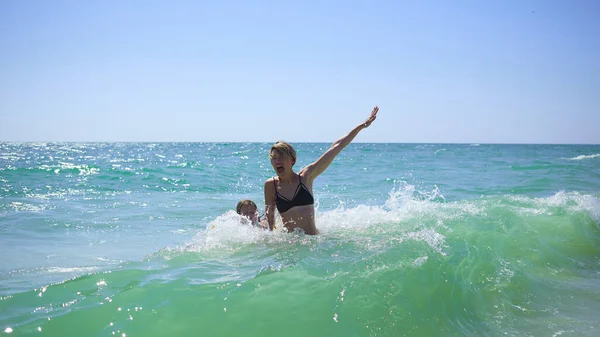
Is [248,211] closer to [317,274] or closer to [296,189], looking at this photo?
[296,189]

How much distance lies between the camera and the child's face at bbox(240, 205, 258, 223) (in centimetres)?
632

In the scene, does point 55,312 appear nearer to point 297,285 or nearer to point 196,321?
point 196,321

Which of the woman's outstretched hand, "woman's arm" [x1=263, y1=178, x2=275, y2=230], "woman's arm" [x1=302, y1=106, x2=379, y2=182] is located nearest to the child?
"woman's arm" [x1=263, y1=178, x2=275, y2=230]

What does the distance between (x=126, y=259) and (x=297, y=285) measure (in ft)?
8.63

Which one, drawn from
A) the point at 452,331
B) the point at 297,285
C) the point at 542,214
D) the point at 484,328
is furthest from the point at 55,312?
the point at 542,214

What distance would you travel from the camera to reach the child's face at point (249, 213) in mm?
6325

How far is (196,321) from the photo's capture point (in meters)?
3.21

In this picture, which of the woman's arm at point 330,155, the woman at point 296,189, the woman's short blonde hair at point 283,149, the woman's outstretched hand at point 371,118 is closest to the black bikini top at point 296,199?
the woman at point 296,189

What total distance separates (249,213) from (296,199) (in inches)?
45.1

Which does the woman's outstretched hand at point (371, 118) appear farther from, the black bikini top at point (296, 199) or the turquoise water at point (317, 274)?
the turquoise water at point (317, 274)

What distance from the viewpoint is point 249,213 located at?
6.36 meters

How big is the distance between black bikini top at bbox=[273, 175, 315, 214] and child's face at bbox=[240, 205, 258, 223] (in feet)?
2.91

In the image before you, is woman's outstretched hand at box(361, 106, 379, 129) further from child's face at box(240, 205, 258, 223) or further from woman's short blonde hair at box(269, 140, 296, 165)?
child's face at box(240, 205, 258, 223)

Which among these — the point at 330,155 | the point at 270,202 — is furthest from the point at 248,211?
the point at 330,155
